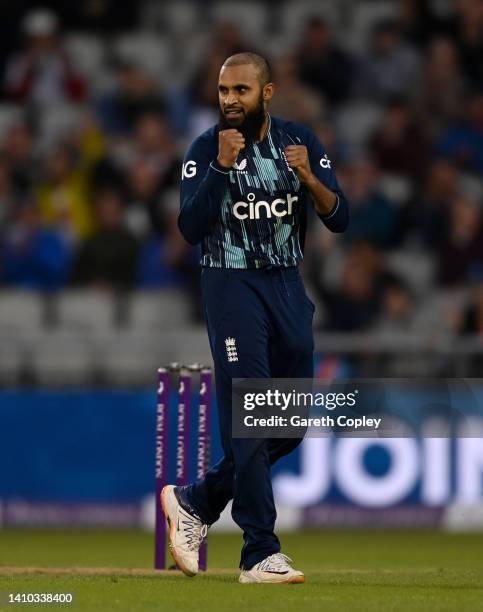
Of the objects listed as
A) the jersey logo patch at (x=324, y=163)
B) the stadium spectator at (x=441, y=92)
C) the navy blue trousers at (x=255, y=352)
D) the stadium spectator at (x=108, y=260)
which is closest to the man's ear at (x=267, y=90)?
the jersey logo patch at (x=324, y=163)

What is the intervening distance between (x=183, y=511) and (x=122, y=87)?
9.27 metres

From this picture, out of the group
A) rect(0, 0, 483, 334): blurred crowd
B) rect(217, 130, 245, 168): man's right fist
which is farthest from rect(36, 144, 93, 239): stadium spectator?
rect(217, 130, 245, 168): man's right fist

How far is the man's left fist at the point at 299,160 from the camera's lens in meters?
7.51

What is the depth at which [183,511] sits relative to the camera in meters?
8.01

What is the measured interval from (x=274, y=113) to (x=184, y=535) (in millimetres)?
8601

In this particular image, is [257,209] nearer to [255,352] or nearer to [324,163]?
[324,163]

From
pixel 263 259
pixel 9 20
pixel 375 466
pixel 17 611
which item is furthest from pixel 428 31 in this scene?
pixel 17 611

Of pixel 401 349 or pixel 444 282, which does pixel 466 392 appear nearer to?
→ pixel 401 349

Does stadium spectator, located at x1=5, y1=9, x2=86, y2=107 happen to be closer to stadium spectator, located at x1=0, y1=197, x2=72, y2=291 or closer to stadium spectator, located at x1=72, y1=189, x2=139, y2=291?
stadium spectator, located at x1=0, y1=197, x2=72, y2=291

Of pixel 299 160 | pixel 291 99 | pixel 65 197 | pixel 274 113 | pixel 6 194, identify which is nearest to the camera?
pixel 299 160

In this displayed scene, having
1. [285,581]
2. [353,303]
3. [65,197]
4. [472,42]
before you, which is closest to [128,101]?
[65,197]

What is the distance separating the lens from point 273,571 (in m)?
7.55

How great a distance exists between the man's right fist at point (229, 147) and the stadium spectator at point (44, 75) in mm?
9676

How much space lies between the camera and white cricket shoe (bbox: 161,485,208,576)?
7.87m
